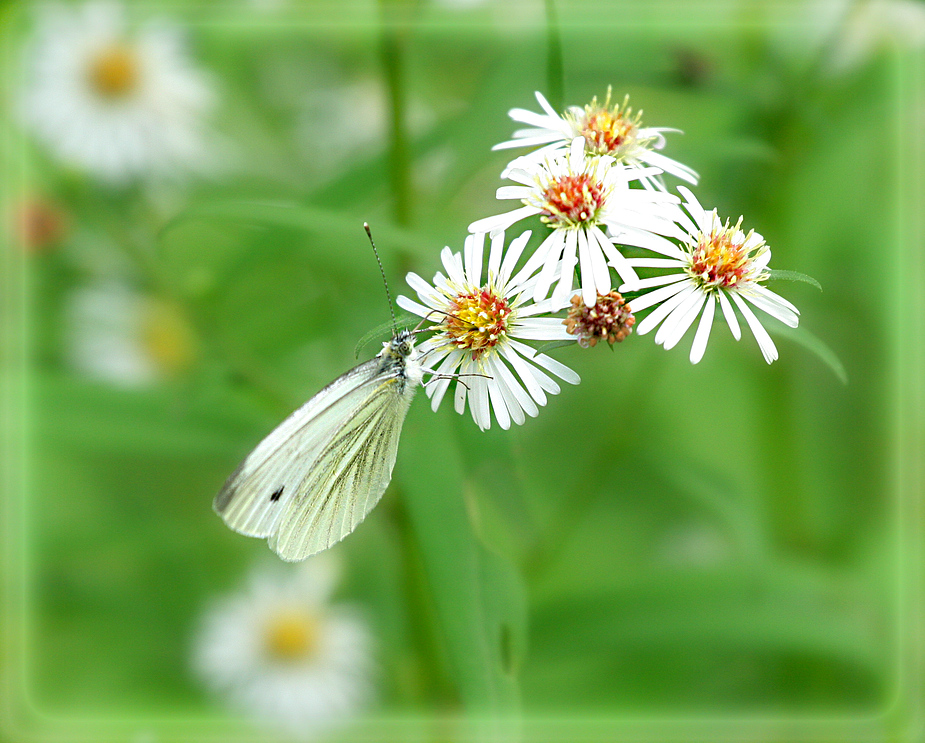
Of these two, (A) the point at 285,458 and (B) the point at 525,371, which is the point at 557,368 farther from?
(A) the point at 285,458

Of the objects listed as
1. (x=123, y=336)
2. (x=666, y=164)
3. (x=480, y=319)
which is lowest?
(x=480, y=319)

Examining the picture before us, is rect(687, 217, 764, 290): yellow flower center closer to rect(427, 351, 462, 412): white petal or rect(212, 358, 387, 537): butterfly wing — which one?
rect(427, 351, 462, 412): white petal

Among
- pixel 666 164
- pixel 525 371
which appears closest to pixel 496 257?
pixel 525 371

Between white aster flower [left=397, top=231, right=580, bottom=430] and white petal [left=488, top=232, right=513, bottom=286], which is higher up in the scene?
white petal [left=488, top=232, right=513, bottom=286]

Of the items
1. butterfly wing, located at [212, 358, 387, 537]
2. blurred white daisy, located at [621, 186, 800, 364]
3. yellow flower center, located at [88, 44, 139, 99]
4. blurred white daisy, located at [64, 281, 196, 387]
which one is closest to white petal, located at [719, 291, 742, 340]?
blurred white daisy, located at [621, 186, 800, 364]

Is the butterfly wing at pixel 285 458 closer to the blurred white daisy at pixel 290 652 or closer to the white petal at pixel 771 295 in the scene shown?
the white petal at pixel 771 295

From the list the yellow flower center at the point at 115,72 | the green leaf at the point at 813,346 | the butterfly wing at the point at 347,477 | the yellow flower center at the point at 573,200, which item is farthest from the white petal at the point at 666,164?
the yellow flower center at the point at 115,72

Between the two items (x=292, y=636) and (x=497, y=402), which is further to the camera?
(x=292, y=636)

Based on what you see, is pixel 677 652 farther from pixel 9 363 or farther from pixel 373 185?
pixel 9 363
